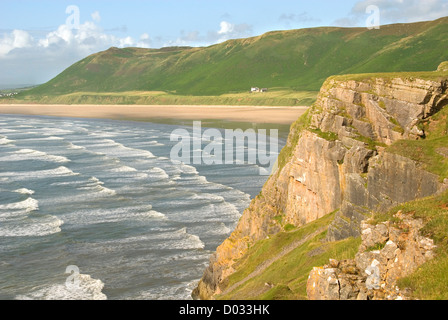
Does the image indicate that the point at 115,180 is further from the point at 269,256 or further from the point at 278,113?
the point at 278,113

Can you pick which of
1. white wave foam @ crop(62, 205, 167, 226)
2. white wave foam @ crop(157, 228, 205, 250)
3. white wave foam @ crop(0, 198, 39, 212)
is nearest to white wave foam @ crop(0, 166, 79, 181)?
white wave foam @ crop(0, 198, 39, 212)

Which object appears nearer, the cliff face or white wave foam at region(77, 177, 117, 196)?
the cliff face

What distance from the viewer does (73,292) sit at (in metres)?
40.7

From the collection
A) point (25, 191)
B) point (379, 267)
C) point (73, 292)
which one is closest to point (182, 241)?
point (73, 292)

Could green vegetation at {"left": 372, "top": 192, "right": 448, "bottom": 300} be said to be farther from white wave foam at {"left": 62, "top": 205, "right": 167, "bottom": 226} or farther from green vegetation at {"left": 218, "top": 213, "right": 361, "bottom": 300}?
white wave foam at {"left": 62, "top": 205, "right": 167, "bottom": 226}

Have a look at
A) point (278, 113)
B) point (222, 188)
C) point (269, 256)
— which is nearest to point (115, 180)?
point (222, 188)

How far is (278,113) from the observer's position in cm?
19250

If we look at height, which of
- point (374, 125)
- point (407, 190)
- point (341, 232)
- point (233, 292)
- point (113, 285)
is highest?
point (374, 125)

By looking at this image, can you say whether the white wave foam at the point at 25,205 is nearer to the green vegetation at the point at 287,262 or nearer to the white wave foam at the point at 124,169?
the white wave foam at the point at 124,169

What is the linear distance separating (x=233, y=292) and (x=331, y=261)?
45.7 ft

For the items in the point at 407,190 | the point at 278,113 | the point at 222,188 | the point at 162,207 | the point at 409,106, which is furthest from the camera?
the point at 278,113

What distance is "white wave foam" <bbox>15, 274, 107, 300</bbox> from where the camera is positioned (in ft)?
131

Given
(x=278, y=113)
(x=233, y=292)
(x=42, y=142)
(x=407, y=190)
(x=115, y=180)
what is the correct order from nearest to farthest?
(x=407, y=190) < (x=233, y=292) < (x=115, y=180) < (x=42, y=142) < (x=278, y=113)

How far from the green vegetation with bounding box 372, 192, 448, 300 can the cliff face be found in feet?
16.9
